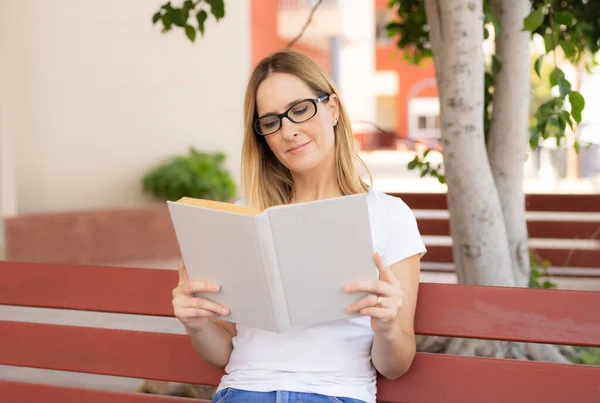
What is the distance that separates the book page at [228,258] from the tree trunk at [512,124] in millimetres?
2276

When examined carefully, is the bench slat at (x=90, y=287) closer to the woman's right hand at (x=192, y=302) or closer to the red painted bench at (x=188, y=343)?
the red painted bench at (x=188, y=343)

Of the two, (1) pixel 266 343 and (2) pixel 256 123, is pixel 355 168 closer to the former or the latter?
(2) pixel 256 123

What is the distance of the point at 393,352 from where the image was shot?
6.97 feet

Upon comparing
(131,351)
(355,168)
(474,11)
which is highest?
(474,11)

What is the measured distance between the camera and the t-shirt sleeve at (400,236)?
7.19ft

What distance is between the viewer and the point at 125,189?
30.5 feet

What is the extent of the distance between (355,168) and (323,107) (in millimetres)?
230

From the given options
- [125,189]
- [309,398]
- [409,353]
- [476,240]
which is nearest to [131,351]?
[309,398]

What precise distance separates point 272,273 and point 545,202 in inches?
171

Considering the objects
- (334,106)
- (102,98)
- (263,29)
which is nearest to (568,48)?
(334,106)

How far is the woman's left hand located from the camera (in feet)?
6.23

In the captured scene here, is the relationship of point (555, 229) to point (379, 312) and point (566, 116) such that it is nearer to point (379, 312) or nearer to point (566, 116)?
point (566, 116)

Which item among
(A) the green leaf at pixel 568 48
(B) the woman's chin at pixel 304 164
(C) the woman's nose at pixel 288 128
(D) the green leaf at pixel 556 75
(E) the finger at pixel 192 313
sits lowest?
(E) the finger at pixel 192 313

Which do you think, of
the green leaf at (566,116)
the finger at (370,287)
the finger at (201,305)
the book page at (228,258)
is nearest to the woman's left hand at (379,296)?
the finger at (370,287)
